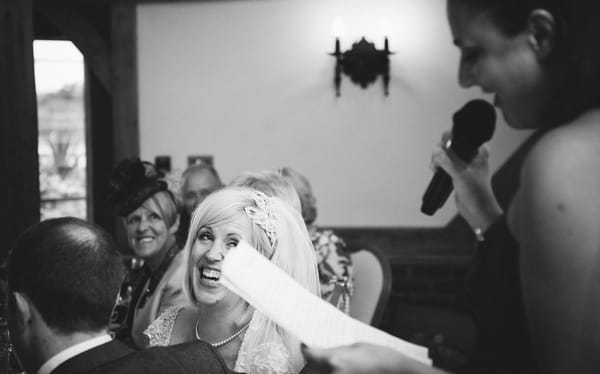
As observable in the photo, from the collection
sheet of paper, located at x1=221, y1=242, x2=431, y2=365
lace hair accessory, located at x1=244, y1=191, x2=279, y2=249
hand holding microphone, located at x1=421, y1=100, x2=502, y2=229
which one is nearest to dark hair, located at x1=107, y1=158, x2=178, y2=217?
lace hair accessory, located at x1=244, y1=191, x2=279, y2=249

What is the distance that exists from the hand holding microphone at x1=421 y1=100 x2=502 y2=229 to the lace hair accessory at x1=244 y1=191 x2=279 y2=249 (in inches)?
33.7

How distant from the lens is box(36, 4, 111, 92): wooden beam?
536 cm

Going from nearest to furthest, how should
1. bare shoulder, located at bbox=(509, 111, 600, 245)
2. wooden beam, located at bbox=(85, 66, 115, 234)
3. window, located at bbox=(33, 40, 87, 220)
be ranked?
bare shoulder, located at bbox=(509, 111, 600, 245)
wooden beam, located at bbox=(85, 66, 115, 234)
window, located at bbox=(33, 40, 87, 220)

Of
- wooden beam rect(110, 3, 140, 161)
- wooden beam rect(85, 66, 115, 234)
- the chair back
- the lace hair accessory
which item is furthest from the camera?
wooden beam rect(85, 66, 115, 234)

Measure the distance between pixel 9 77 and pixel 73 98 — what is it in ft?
15.5

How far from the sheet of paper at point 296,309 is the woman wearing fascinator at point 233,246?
100 centimetres

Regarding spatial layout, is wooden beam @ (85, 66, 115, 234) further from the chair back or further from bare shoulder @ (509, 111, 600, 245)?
bare shoulder @ (509, 111, 600, 245)

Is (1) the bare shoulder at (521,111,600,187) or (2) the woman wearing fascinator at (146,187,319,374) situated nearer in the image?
(1) the bare shoulder at (521,111,600,187)

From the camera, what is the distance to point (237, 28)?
4.93 meters

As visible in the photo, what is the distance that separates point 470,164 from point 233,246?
1000 mm

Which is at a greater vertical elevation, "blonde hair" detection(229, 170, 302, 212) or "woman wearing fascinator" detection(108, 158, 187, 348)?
"blonde hair" detection(229, 170, 302, 212)

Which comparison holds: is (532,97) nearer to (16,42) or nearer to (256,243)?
(256,243)

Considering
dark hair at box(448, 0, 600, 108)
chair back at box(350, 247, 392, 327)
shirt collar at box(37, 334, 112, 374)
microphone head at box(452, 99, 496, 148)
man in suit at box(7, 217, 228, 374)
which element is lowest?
chair back at box(350, 247, 392, 327)

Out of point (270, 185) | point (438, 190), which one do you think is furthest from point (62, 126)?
point (438, 190)
